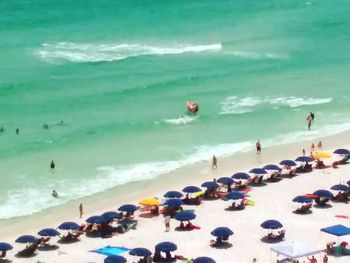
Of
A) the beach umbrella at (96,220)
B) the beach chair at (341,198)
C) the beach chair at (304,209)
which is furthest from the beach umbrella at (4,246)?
the beach chair at (341,198)

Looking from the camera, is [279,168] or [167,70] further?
[167,70]

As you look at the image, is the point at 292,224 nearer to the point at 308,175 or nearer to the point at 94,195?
the point at 308,175

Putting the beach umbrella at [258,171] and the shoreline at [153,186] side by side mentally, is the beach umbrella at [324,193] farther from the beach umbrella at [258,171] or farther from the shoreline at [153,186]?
the shoreline at [153,186]

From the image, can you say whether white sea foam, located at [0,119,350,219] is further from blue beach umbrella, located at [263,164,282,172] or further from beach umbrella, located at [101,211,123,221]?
blue beach umbrella, located at [263,164,282,172]

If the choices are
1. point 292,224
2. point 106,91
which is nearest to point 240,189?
point 292,224

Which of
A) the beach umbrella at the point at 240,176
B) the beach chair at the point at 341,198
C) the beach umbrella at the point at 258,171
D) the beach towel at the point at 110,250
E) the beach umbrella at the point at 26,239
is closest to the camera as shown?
the beach towel at the point at 110,250

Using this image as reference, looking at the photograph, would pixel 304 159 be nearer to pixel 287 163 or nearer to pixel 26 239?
pixel 287 163
